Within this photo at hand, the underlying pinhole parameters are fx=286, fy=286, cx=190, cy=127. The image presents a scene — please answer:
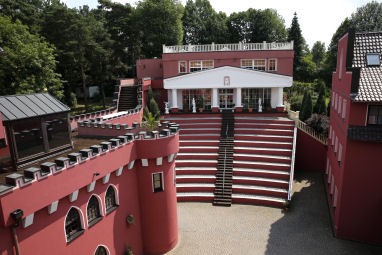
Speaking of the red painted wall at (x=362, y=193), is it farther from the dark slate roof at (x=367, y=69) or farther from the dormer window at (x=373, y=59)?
the dormer window at (x=373, y=59)

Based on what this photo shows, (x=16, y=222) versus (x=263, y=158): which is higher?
(x=16, y=222)

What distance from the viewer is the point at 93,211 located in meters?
11.7

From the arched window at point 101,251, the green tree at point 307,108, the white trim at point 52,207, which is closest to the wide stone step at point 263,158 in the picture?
the green tree at point 307,108

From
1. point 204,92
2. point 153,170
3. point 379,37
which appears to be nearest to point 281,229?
point 153,170

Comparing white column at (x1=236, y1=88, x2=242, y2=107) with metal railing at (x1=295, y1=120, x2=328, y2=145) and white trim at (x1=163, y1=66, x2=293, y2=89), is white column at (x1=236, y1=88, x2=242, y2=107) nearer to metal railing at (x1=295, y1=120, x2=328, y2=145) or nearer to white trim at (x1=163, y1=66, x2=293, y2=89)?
white trim at (x1=163, y1=66, x2=293, y2=89)

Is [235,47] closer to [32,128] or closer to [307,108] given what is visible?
[307,108]

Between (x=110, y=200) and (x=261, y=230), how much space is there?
9.36 m

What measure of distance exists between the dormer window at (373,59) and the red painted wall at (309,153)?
33.9 ft

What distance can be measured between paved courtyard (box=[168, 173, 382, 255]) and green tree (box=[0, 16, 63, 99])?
17.4 metres

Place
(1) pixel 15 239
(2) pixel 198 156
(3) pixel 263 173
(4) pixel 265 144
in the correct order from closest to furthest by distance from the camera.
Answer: (1) pixel 15 239 → (3) pixel 263 173 → (2) pixel 198 156 → (4) pixel 265 144

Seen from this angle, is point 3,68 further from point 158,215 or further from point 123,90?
point 158,215

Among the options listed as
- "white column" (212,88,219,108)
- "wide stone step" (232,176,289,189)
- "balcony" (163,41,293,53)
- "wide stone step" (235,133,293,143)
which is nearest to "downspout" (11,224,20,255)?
"wide stone step" (232,176,289,189)

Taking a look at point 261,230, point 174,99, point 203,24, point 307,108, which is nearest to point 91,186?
point 261,230

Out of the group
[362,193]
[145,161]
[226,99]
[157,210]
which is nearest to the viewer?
[145,161]
